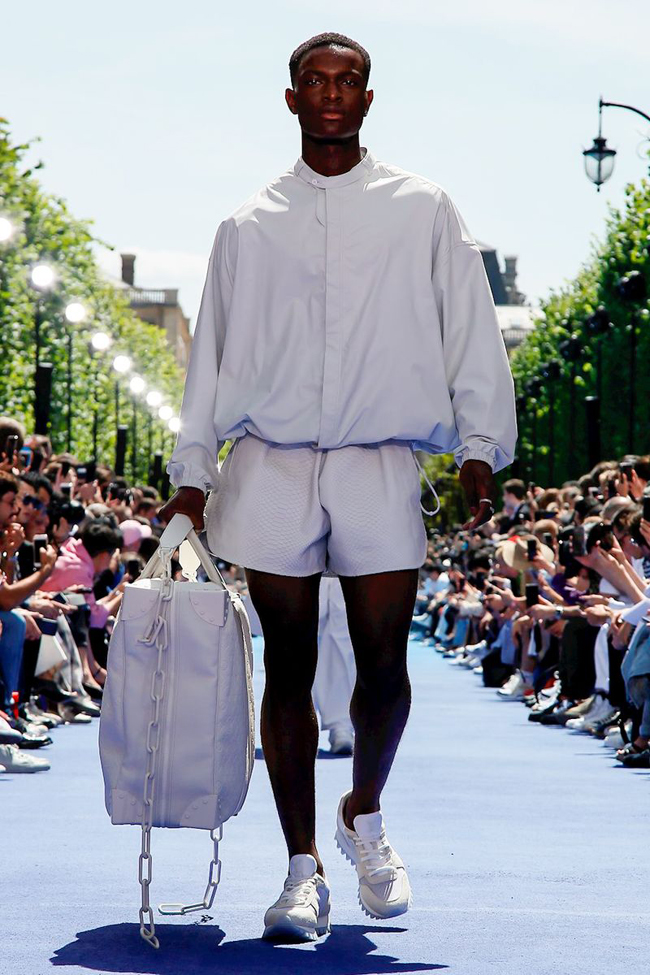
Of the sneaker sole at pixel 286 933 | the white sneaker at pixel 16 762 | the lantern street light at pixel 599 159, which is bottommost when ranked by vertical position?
the white sneaker at pixel 16 762

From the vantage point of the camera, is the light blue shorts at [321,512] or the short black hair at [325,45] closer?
the light blue shorts at [321,512]

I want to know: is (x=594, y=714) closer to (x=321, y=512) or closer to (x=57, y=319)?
(x=321, y=512)

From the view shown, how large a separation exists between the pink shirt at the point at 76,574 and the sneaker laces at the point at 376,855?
31.3 ft

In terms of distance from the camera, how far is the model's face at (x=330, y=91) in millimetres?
5312

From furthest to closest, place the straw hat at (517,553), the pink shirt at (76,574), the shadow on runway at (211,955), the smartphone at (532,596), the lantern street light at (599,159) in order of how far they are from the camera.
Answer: the lantern street light at (599,159)
the straw hat at (517,553)
the smartphone at (532,596)
the pink shirt at (76,574)
the shadow on runway at (211,955)

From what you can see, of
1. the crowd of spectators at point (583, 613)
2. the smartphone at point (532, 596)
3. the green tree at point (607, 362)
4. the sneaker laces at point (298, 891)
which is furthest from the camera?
the green tree at point (607, 362)

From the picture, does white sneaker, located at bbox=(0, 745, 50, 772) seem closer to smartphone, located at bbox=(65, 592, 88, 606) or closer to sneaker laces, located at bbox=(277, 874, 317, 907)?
smartphone, located at bbox=(65, 592, 88, 606)

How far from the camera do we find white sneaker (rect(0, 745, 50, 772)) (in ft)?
34.2

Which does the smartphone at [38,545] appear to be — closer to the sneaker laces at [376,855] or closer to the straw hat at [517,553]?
the sneaker laces at [376,855]

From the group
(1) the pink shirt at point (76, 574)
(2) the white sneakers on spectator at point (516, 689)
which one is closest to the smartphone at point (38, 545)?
(1) the pink shirt at point (76, 574)

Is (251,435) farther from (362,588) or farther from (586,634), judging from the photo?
(586,634)

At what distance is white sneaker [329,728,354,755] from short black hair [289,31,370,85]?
23.7 ft

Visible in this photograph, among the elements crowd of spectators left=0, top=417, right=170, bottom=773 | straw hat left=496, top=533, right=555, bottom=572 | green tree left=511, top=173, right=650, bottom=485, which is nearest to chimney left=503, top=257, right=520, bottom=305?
green tree left=511, top=173, right=650, bottom=485

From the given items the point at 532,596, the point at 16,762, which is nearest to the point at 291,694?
the point at 16,762
